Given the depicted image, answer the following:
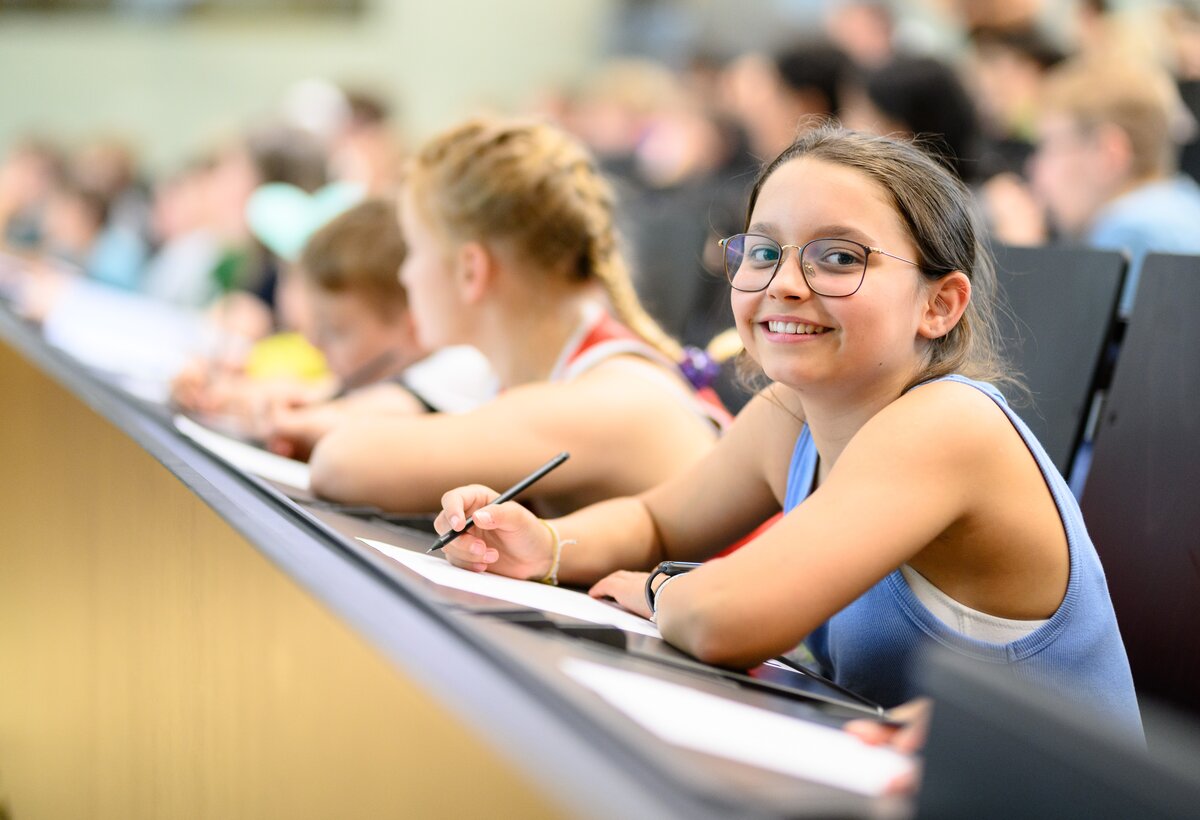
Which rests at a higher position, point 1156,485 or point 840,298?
point 840,298

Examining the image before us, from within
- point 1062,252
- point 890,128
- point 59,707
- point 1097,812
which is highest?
point 890,128

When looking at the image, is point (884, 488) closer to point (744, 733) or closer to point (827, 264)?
point (827, 264)

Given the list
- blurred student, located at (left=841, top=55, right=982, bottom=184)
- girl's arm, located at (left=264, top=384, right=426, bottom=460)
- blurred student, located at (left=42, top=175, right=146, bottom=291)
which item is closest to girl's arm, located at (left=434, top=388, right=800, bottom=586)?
girl's arm, located at (left=264, top=384, right=426, bottom=460)

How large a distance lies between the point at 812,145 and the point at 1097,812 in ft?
2.35

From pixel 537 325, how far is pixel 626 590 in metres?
0.60

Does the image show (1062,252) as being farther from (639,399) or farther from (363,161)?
(363,161)

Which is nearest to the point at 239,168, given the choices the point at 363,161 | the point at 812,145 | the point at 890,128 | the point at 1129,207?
the point at 363,161

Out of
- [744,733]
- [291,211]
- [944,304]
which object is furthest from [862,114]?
[744,733]

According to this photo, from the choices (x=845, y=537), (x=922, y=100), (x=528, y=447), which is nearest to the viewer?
(x=845, y=537)

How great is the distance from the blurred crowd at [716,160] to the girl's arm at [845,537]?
1.35 feet

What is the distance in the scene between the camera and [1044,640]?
1.02 metres

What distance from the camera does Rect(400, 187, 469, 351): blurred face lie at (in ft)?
5.53

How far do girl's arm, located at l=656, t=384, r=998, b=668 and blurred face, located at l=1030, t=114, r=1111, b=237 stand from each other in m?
1.78

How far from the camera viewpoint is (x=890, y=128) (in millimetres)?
2861
